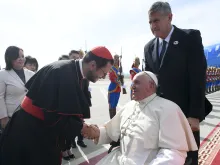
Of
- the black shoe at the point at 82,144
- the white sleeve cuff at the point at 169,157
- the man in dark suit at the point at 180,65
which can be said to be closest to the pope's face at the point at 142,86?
the man in dark suit at the point at 180,65

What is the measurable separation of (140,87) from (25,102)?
3.57ft

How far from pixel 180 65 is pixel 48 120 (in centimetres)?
130

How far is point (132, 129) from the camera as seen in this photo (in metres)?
2.11

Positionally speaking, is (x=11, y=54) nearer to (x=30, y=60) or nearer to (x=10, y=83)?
(x=10, y=83)

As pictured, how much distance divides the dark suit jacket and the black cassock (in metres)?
0.86

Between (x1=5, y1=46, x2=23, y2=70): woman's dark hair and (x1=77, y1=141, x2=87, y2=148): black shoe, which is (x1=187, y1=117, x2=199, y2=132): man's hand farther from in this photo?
(x1=77, y1=141, x2=87, y2=148): black shoe

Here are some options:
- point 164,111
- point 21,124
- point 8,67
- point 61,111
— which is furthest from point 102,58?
point 8,67

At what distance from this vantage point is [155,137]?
197cm

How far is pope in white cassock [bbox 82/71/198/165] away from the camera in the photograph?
6.16 feet

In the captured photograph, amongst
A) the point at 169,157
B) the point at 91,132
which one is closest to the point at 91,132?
the point at 91,132

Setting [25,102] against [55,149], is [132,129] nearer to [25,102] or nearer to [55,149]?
[55,149]

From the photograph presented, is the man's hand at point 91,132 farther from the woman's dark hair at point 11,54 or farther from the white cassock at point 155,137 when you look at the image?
the woman's dark hair at point 11,54

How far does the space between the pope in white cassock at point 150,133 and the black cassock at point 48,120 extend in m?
0.35

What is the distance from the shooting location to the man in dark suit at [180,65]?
202 centimetres
